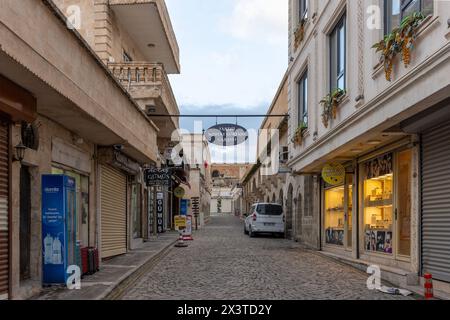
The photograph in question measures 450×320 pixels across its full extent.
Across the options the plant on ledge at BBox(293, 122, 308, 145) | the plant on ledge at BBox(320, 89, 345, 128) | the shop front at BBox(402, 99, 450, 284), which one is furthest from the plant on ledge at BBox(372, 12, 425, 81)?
the plant on ledge at BBox(293, 122, 308, 145)

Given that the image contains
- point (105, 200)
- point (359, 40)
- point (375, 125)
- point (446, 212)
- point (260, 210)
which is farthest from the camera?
point (260, 210)

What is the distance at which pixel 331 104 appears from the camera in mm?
14852

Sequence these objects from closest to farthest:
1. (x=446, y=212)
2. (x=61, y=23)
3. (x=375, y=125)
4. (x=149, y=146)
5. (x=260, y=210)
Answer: (x=61, y=23)
(x=446, y=212)
(x=375, y=125)
(x=149, y=146)
(x=260, y=210)

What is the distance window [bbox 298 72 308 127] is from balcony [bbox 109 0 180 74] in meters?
5.91

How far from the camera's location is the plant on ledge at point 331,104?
14.4m

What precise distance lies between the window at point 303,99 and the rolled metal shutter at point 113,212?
24.6 ft

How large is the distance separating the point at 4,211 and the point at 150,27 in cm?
1414

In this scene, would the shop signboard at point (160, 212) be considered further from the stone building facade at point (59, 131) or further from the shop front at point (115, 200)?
the stone building facade at point (59, 131)

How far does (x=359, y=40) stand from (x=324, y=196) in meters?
7.53

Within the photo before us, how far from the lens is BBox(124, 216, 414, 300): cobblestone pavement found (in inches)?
365

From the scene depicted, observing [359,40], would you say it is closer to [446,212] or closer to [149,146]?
[446,212]

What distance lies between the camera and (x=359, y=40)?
1273 centimetres
